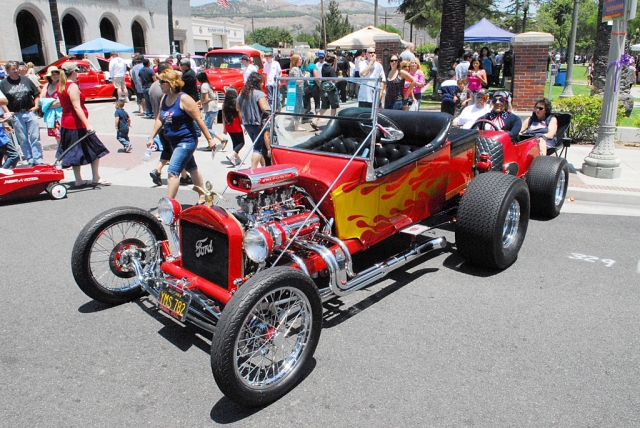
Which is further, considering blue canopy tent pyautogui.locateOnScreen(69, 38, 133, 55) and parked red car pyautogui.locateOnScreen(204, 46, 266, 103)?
blue canopy tent pyautogui.locateOnScreen(69, 38, 133, 55)

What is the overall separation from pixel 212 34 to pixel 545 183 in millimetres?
60203

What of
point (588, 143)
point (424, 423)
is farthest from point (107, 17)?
point (424, 423)

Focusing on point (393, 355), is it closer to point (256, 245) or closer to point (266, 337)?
point (266, 337)

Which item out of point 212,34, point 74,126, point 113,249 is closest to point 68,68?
point 74,126

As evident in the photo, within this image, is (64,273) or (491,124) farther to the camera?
(491,124)

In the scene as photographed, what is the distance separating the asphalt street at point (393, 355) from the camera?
3.01 m

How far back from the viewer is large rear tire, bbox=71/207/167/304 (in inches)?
154

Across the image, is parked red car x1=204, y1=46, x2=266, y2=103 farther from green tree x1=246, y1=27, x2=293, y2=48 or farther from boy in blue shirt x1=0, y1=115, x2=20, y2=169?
green tree x1=246, y1=27, x2=293, y2=48

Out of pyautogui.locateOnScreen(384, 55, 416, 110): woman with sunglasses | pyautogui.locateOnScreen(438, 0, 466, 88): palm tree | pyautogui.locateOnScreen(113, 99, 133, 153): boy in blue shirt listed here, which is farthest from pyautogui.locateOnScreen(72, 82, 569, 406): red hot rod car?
pyautogui.locateOnScreen(438, 0, 466, 88): palm tree

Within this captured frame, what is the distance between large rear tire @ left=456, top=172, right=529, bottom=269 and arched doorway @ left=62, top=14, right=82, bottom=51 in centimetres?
3803

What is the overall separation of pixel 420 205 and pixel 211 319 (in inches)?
93.3

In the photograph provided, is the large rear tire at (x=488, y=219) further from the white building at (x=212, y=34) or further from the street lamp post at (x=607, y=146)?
the white building at (x=212, y=34)

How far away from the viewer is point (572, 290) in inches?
180

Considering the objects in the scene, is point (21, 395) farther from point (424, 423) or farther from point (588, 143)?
point (588, 143)
